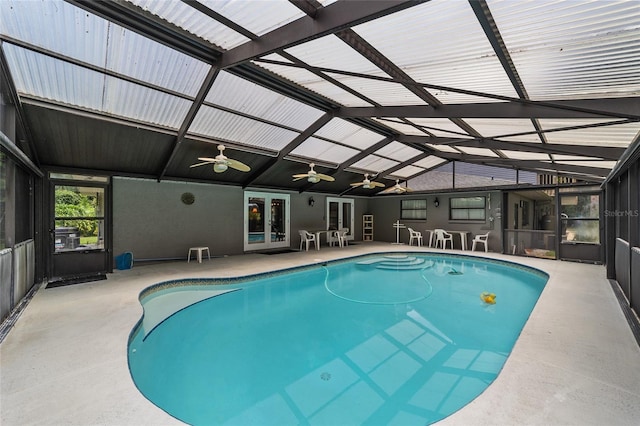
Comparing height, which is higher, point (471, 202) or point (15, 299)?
point (471, 202)

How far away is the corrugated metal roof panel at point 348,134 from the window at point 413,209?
4929 mm

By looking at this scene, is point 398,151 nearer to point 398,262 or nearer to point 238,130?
point 398,262

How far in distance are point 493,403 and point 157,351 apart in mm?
3481

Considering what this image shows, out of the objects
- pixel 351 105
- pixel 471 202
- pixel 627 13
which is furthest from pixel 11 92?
pixel 471 202

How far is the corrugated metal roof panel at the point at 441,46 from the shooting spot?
2.51 m

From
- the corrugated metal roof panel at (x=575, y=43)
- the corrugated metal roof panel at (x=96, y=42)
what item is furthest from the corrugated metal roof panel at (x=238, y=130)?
the corrugated metal roof panel at (x=575, y=43)

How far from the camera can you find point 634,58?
2510 mm

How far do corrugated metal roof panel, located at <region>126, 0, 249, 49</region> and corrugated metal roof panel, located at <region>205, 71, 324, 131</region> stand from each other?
0.80 metres

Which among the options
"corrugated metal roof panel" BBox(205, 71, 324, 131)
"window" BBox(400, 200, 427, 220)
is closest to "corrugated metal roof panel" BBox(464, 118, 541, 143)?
"corrugated metal roof panel" BBox(205, 71, 324, 131)

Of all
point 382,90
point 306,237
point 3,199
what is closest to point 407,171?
point 306,237

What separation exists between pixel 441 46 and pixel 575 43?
3.67 feet

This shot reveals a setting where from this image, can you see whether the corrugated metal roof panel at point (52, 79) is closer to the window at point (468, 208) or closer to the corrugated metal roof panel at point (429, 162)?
the corrugated metal roof panel at point (429, 162)

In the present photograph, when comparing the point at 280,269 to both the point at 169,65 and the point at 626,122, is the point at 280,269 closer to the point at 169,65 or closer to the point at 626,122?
the point at 169,65

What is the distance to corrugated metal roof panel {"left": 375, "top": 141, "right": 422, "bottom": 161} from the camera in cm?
860
